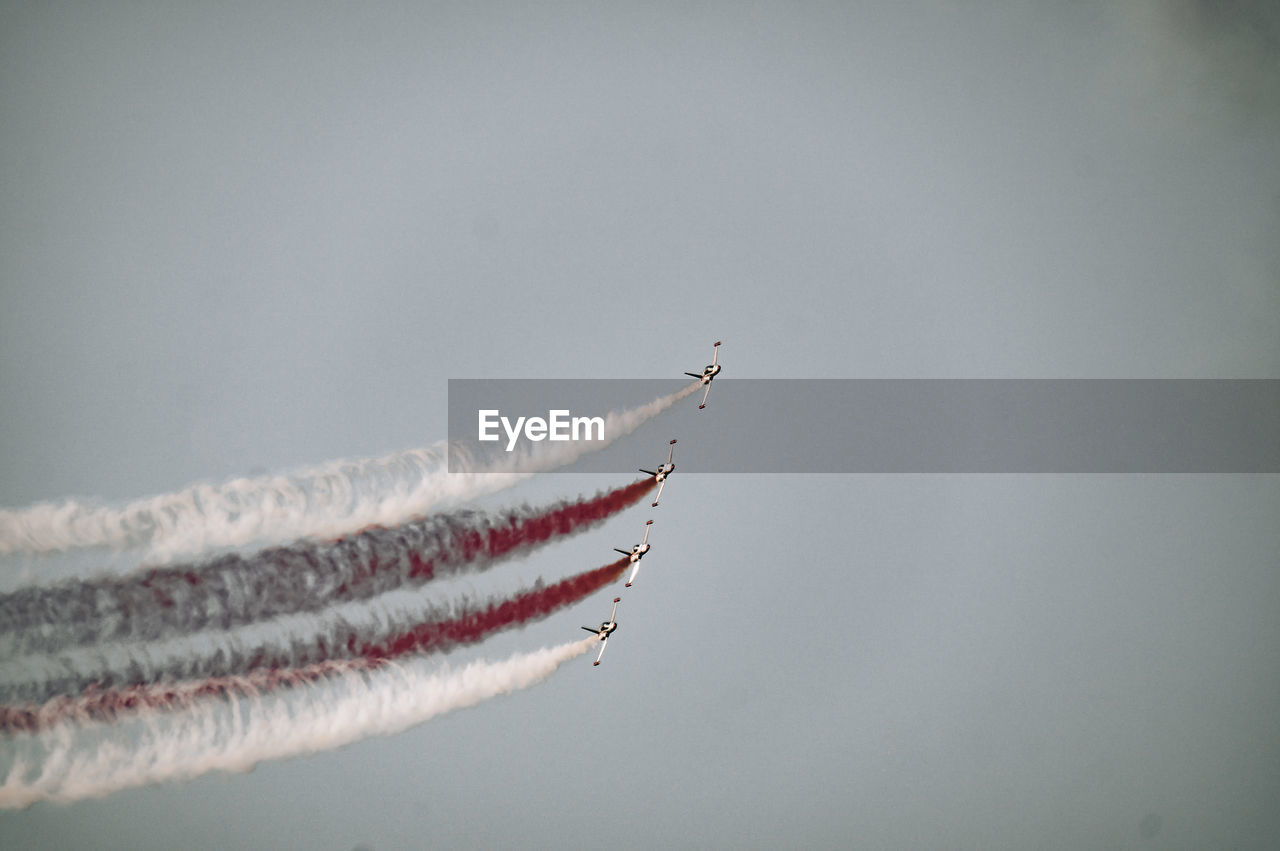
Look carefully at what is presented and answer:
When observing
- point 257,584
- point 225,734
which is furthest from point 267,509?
point 225,734

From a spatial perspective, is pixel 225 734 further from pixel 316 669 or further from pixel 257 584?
pixel 257 584

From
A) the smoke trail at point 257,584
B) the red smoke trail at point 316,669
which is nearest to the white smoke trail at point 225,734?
the red smoke trail at point 316,669

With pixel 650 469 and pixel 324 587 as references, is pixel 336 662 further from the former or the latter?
pixel 650 469

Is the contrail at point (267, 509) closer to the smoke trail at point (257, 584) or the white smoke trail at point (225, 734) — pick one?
the smoke trail at point (257, 584)

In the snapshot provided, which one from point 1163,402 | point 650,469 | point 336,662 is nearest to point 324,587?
point 336,662

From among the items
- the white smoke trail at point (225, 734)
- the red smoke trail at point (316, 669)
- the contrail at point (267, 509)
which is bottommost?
the white smoke trail at point (225, 734)

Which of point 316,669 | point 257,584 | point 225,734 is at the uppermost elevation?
point 257,584

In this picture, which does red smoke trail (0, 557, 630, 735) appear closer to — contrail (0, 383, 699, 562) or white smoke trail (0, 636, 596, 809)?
white smoke trail (0, 636, 596, 809)
